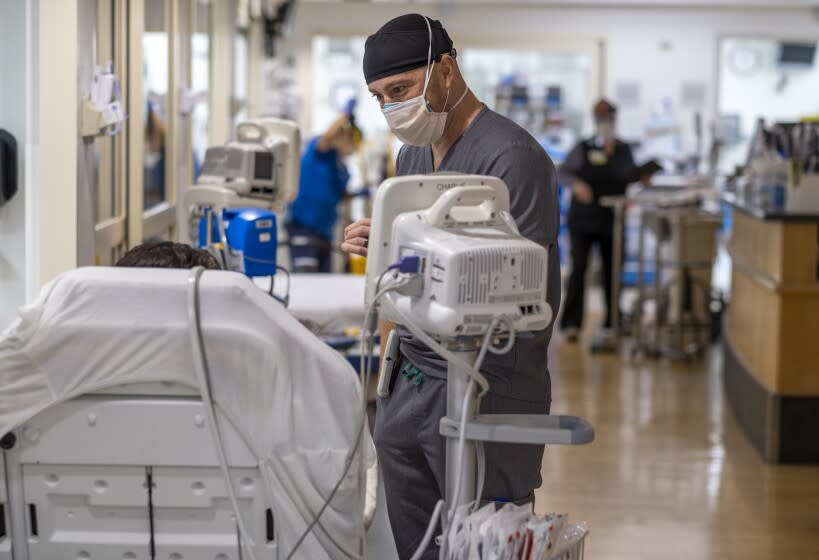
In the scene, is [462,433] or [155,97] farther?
[155,97]

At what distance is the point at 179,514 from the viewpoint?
72.5 inches

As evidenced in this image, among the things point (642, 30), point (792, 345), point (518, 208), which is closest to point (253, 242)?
point (518, 208)

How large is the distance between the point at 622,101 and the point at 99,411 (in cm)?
1037

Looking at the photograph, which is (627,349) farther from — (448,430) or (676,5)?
(448,430)

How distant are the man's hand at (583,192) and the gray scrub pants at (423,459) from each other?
6.22 m

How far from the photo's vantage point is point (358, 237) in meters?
2.17

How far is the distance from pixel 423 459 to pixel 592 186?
6.43 metres

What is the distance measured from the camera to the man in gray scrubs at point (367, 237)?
7.27ft

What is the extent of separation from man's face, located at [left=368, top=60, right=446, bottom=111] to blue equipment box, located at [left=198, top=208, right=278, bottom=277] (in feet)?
3.51

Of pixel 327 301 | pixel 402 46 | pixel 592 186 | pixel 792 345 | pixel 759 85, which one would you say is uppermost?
pixel 759 85

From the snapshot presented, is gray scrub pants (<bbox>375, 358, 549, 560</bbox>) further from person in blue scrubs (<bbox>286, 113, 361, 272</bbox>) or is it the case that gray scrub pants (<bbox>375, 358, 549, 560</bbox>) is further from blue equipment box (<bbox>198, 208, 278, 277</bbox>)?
person in blue scrubs (<bbox>286, 113, 361, 272</bbox>)

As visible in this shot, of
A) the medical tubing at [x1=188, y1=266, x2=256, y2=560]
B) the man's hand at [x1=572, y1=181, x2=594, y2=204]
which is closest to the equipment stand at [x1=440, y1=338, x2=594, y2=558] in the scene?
the medical tubing at [x1=188, y1=266, x2=256, y2=560]

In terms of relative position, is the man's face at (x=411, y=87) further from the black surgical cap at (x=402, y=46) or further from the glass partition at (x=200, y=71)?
the glass partition at (x=200, y=71)

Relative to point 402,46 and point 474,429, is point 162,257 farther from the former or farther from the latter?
point 474,429
